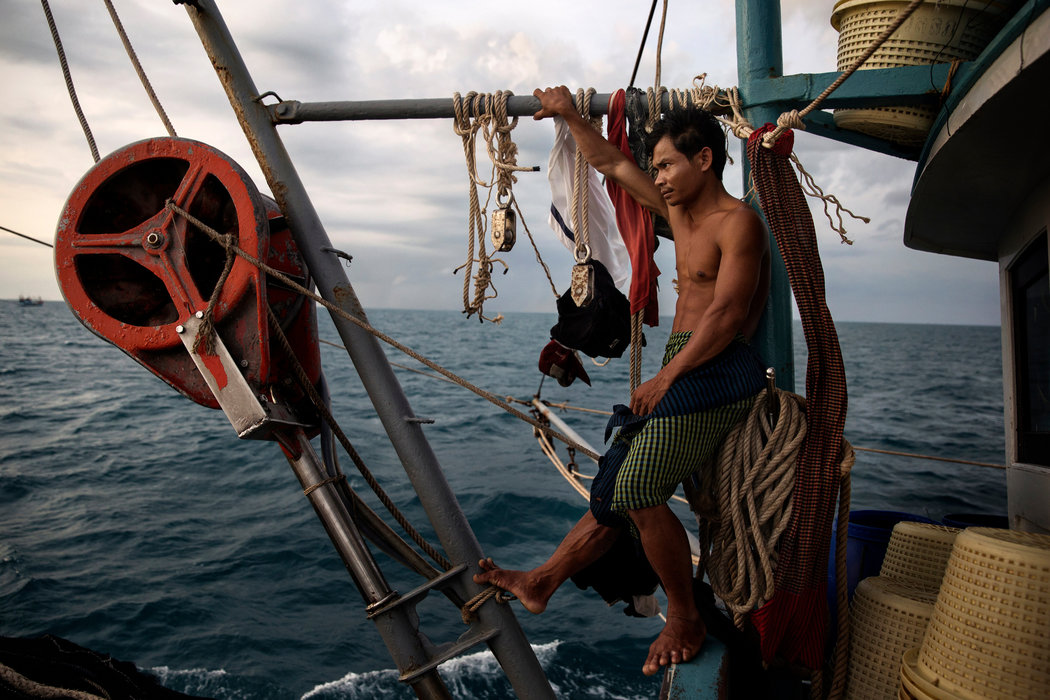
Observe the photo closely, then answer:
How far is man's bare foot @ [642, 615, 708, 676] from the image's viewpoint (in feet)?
7.86

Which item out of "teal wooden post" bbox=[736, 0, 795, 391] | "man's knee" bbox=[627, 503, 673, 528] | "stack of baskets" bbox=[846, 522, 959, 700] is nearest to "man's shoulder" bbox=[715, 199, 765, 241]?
"teal wooden post" bbox=[736, 0, 795, 391]

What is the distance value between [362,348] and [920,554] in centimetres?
249

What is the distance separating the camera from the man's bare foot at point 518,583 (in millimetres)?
2754

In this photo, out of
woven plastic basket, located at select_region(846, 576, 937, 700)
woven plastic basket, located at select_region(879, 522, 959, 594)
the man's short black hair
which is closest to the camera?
woven plastic basket, located at select_region(846, 576, 937, 700)

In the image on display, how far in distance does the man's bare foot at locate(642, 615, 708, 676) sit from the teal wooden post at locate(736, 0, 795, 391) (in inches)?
A: 39.1

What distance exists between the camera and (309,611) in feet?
23.0

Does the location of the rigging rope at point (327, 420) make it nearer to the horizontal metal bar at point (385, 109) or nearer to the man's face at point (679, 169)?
the horizontal metal bar at point (385, 109)

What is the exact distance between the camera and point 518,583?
9.36 feet

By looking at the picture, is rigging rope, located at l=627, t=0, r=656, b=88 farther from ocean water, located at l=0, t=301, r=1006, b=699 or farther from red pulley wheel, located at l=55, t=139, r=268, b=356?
ocean water, located at l=0, t=301, r=1006, b=699

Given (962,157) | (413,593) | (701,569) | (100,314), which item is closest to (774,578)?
(701,569)

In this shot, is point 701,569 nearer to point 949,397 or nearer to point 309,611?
point 309,611

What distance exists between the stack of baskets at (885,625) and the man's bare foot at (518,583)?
1.12 meters

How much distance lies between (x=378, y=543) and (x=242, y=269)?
1434 mm

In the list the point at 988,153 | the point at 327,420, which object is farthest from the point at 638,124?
the point at 327,420
